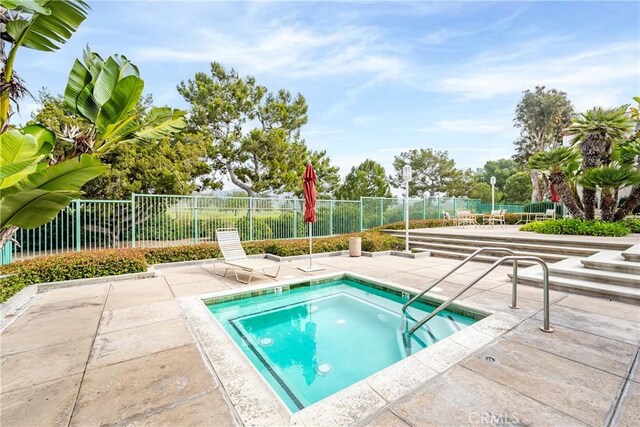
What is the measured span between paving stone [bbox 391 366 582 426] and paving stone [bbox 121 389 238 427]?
4.48ft

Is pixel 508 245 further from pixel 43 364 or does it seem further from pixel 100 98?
pixel 43 364

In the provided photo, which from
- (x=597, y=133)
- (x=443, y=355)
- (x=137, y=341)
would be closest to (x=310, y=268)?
(x=137, y=341)

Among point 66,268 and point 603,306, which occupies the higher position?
point 66,268

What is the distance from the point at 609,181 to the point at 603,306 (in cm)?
923

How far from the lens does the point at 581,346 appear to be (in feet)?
10.6

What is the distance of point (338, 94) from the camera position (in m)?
14.9

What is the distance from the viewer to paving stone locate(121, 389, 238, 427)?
2.05m

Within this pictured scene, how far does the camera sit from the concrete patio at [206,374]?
214 centimetres

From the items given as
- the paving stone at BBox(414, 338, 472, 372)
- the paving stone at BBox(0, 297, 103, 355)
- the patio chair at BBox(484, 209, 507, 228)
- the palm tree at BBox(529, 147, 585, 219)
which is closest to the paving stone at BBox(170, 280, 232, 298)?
the paving stone at BBox(0, 297, 103, 355)

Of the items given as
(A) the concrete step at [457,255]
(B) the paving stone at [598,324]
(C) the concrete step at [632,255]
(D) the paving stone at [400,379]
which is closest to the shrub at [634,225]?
(A) the concrete step at [457,255]

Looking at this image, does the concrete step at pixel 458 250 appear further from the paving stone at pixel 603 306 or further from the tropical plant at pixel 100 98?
the tropical plant at pixel 100 98

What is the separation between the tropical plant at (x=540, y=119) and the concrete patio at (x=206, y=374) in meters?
37.9

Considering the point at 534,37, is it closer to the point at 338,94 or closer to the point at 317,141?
the point at 338,94

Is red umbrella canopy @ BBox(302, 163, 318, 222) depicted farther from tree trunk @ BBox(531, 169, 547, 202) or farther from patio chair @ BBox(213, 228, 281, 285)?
tree trunk @ BBox(531, 169, 547, 202)
